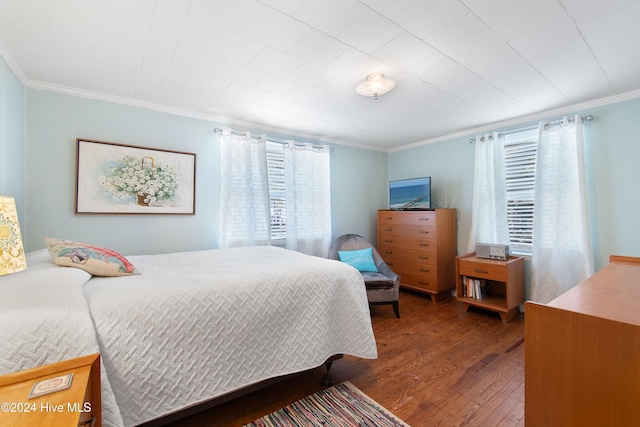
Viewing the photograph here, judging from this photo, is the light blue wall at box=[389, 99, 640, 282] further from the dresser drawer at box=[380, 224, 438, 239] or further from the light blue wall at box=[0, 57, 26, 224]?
the light blue wall at box=[0, 57, 26, 224]

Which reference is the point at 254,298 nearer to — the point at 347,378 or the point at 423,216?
the point at 347,378

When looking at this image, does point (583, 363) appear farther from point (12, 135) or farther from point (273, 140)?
point (12, 135)

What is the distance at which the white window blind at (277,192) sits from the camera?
3621 millimetres

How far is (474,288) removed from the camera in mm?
3240

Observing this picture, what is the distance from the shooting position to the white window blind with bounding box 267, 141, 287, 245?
3621 mm

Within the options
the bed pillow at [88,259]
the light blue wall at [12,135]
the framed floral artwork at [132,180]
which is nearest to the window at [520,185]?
the framed floral artwork at [132,180]

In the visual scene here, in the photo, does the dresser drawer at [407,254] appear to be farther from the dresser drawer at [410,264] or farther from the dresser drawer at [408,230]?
the dresser drawer at [408,230]

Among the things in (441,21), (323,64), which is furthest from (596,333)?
(323,64)

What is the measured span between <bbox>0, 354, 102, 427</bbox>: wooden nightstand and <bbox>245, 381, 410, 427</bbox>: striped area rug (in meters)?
1.04

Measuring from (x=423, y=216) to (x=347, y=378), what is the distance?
2448 mm

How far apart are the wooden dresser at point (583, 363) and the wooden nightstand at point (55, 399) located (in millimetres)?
1401

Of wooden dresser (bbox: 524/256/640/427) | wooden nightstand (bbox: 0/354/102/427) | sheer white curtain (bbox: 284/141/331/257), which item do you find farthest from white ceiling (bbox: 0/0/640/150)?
wooden nightstand (bbox: 0/354/102/427)

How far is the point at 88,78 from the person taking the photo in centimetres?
226

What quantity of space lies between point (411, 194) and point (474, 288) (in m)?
1.53
